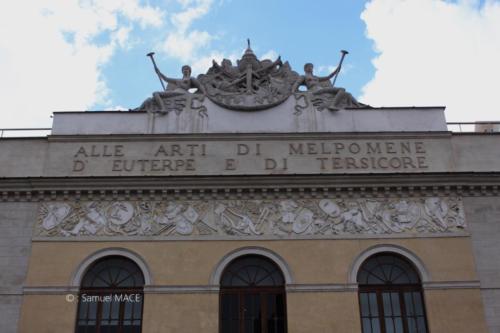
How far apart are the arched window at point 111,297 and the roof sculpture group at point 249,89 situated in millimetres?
5650

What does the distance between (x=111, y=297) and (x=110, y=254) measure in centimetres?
130

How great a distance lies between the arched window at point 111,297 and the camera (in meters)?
Result: 18.8

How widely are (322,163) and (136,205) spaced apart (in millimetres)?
6162

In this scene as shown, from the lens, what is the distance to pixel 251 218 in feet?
65.6

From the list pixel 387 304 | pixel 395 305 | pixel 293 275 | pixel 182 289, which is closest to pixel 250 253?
pixel 293 275

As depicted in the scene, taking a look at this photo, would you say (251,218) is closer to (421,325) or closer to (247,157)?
(247,157)

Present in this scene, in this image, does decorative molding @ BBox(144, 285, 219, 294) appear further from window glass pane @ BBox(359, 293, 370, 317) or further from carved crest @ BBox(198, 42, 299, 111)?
carved crest @ BBox(198, 42, 299, 111)

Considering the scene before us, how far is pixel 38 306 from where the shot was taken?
1875cm

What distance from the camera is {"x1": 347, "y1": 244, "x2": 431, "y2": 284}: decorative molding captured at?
1917 cm

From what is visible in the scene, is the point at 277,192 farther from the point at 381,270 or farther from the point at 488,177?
the point at 488,177

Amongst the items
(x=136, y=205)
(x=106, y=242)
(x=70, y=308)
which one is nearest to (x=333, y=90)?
(x=136, y=205)

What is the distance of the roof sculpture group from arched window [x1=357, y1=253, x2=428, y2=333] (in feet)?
18.8

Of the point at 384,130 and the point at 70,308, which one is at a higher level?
the point at 384,130

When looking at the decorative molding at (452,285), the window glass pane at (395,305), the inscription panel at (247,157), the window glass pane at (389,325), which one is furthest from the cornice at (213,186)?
the window glass pane at (389,325)
